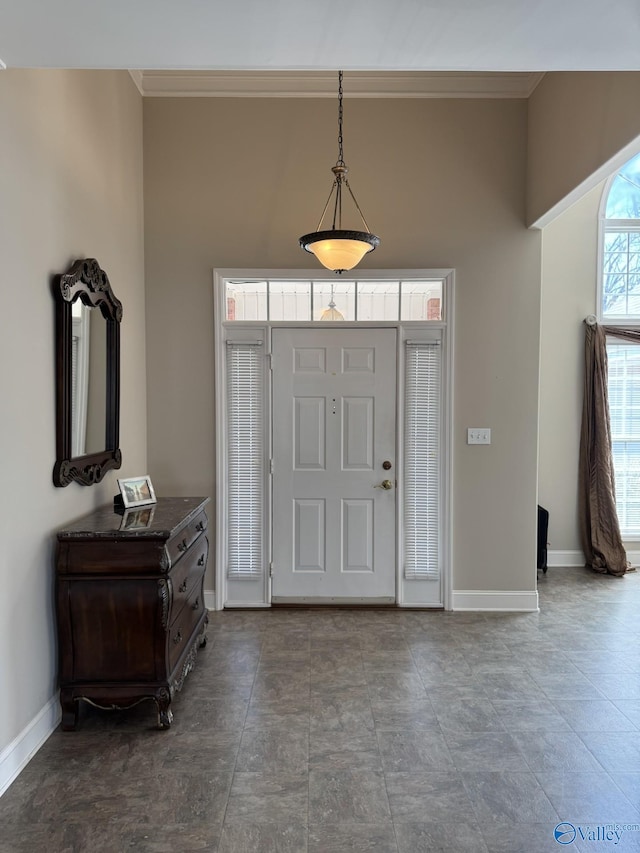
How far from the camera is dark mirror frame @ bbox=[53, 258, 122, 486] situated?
2.58 metres

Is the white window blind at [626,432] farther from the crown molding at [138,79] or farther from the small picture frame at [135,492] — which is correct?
the crown molding at [138,79]

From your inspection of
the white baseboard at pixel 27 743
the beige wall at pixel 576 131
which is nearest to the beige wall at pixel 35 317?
the white baseboard at pixel 27 743

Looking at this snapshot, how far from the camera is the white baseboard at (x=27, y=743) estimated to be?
2162mm

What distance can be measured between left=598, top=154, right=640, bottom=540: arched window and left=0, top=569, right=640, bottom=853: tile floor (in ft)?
6.57

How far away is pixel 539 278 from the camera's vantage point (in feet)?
13.0

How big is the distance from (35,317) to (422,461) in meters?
2.63

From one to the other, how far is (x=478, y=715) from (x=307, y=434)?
2.07m

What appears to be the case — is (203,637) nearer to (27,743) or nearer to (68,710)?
(68,710)

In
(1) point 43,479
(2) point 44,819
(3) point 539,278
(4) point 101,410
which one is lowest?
(2) point 44,819

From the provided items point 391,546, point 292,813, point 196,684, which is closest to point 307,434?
point 391,546

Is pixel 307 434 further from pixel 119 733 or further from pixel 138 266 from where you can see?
pixel 119 733

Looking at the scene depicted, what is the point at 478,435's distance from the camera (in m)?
3.97

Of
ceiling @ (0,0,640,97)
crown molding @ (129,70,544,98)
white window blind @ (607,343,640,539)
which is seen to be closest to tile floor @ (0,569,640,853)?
white window blind @ (607,343,640,539)

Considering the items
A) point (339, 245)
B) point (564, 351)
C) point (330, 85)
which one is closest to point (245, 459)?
point (339, 245)
